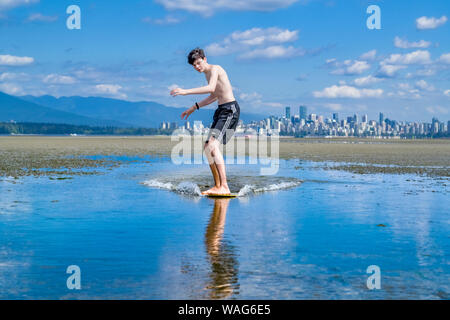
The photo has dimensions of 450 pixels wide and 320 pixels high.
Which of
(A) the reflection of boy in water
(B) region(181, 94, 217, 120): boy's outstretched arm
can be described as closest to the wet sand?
(B) region(181, 94, 217, 120): boy's outstretched arm

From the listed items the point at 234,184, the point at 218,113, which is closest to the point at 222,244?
the point at 218,113

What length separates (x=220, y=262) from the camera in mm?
7098

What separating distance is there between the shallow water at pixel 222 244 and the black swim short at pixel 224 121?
168 centimetres

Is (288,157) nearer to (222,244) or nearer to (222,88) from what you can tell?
(222,88)

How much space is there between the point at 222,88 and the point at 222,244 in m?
7.30

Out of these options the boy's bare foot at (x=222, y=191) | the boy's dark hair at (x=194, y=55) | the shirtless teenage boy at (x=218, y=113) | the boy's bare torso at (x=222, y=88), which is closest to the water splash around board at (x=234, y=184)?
the boy's bare foot at (x=222, y=191)

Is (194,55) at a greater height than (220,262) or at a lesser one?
greater

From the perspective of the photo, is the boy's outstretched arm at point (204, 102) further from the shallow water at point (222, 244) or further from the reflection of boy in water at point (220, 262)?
the reflection of boy in water at point (220, 262)

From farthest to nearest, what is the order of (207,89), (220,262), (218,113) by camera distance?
(218,113)
(207,89)
(220,262)

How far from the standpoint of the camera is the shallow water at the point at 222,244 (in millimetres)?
5953

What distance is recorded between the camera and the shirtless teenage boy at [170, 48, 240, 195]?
14.6m

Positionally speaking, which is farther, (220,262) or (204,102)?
(204,102)
